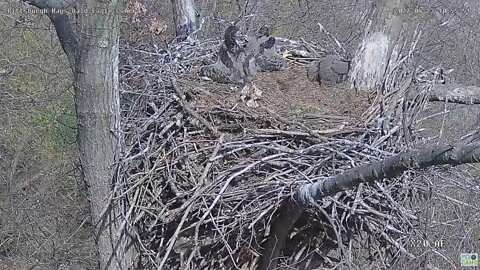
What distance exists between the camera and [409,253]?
3.16m

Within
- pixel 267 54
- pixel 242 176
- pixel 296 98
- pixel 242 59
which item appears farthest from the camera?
pixel 267 54

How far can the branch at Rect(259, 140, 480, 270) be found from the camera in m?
1.93

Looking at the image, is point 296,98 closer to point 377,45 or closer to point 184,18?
point 377,45

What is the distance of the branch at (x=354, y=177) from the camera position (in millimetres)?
1925

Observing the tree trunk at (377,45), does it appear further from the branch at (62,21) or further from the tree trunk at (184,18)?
the branch at (62,21)

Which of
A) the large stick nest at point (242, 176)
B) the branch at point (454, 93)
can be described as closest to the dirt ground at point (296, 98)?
the large stick nest at point (242, 176)

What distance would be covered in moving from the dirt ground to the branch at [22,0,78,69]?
803 millimetres

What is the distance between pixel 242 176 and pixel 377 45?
1.32m

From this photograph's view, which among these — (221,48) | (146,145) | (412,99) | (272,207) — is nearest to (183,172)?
(146,145)

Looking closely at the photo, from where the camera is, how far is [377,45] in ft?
13.6

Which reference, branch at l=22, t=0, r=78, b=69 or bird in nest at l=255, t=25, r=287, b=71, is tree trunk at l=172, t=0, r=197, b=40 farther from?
branch at l=22, t=0, r=78, b=69

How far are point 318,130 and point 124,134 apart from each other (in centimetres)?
100

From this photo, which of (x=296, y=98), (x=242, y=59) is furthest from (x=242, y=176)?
(x=242, y=59)

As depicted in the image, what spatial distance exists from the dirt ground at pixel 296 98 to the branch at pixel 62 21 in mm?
803
